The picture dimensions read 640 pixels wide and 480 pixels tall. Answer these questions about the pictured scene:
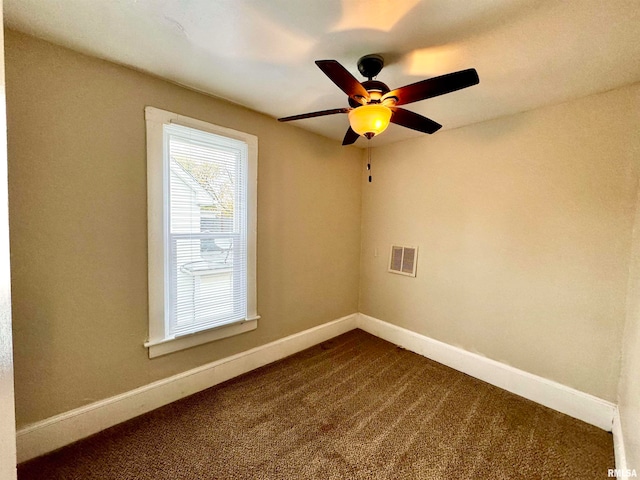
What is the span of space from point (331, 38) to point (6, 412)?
2.05 metres

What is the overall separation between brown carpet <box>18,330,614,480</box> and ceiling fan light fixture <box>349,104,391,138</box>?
6.60ft

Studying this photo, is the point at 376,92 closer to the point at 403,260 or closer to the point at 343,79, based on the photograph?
the point at 343,79

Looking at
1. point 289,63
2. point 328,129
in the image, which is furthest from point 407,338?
point 289,63

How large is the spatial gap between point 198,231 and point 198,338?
888 millimetres

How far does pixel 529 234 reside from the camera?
2250 millimetres

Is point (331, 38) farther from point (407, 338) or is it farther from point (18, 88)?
point (407, 338)

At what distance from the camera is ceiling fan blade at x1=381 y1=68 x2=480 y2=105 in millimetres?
1257

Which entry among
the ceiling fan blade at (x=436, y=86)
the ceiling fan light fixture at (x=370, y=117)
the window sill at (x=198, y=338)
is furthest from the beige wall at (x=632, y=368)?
the window sill at (x=198, y=338)

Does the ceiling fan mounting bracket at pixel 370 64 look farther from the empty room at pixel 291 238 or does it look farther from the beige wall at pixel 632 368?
the beige wall at pixel 632 368

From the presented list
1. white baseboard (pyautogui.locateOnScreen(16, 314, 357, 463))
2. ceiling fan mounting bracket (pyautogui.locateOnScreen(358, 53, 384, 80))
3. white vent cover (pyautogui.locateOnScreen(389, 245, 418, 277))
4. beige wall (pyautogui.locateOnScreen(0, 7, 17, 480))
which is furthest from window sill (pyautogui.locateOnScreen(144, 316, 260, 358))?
ceiling fan mounting bracket (pyautogui.locateOnScreen(358, 53, 384, 80))

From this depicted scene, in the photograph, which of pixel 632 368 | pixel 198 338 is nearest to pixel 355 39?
pixel 198 338

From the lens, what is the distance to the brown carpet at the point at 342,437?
1.57 meters

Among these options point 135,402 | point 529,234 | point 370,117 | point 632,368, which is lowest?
point 135,402

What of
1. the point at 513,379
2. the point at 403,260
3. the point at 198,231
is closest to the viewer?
the point at 198,231
